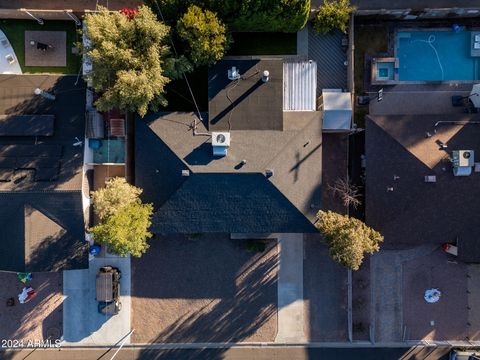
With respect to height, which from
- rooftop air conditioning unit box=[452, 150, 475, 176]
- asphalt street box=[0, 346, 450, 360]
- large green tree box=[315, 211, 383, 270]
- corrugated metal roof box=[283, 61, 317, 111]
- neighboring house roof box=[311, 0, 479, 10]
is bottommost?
asphalt street box=[0, 346, 450, 360]

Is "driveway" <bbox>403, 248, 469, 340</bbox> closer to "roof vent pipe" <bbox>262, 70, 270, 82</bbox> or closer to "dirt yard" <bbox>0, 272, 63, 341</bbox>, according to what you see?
"roof vent pipe" <bbox>262, 70, 270, 82</bbox>

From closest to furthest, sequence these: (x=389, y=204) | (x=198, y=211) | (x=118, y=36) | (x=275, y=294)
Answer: (x=118, y=36)
(x=198, y=211)
(x=389, y=204)
(x=275, y=294)

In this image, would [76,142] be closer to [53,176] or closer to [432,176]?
[53,176]

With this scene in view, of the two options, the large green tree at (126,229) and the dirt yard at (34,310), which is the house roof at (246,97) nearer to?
the large green tree at (126,229)

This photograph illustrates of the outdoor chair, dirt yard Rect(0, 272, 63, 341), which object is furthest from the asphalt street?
the outdoor chair

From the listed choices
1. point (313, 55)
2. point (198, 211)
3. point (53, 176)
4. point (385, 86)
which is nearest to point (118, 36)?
point (53, 176)

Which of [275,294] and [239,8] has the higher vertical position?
[239,8]
